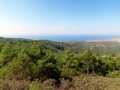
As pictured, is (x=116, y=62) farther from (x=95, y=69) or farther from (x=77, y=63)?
(x=77, y=63)

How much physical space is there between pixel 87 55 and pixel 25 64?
1450 centimetres

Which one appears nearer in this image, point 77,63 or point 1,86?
point 1,86

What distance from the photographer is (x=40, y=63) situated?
18000mm

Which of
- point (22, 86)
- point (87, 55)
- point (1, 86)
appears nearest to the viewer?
point (1, 86)

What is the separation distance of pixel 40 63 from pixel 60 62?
8.74 m

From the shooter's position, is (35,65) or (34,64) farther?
(34,64)

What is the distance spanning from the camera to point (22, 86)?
1152 centimetres

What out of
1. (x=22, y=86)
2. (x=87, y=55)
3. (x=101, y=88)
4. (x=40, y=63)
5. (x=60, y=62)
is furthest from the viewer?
(x=87, y=55)

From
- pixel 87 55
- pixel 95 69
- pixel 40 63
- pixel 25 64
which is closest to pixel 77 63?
pixel 87 55

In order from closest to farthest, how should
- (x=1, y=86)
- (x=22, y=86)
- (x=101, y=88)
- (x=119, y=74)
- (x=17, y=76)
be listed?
(x=1, y=86)
(x=22, y=86)
(x=101, y=88)
(x=17, y=76)
(x=119, y=74)

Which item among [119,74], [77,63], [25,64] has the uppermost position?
[25,64]

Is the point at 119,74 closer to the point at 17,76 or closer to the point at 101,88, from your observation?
the point at 101,88

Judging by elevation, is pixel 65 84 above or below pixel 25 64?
below

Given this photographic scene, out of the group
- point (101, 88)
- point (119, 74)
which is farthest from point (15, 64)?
point (119, 74)
